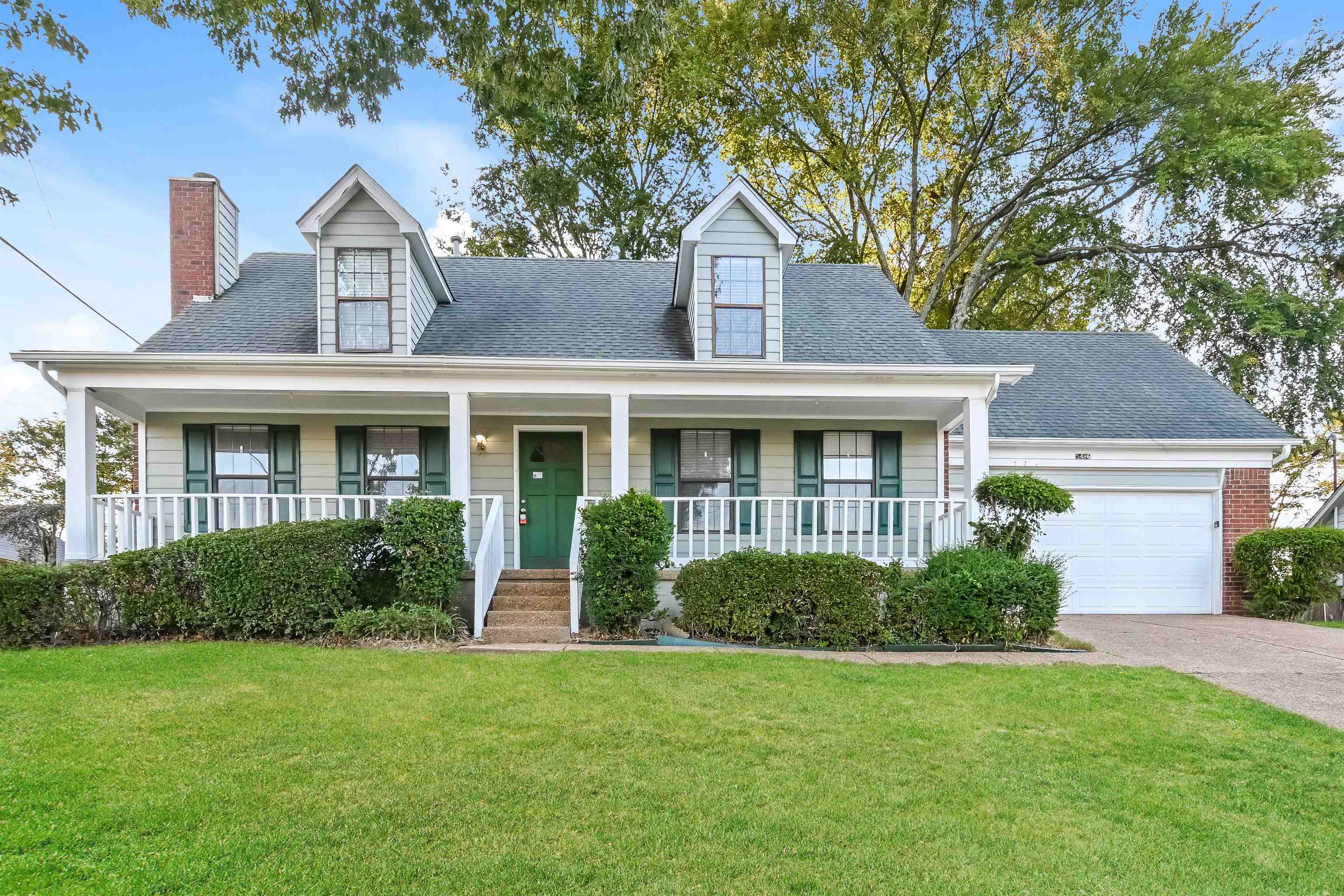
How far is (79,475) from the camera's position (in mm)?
8188

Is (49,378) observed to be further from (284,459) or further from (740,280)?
(740,280)

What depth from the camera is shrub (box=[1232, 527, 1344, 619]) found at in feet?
33.4

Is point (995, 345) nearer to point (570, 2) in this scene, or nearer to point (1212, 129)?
point (1212, 129)

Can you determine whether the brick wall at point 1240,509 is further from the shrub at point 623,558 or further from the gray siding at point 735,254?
the shrub at point 623,558

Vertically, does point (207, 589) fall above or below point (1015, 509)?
below

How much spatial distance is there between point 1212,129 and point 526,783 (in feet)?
63.6

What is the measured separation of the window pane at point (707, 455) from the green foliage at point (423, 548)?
3834mm

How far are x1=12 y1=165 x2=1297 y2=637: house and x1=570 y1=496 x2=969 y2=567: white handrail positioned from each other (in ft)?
0.19

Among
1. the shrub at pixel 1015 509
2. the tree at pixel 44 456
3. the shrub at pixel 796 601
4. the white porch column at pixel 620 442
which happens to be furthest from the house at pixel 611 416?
the tree at pixel 44 456

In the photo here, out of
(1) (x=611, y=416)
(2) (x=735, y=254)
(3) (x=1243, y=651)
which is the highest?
(2) (x=735, y=254)

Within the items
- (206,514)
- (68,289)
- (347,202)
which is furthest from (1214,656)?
(68,289)

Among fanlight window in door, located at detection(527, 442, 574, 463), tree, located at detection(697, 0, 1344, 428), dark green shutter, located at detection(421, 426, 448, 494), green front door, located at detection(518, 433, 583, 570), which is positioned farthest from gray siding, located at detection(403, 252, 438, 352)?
tree, located at detection(697, 0, 1344, 428)

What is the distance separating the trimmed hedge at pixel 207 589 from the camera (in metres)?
7.04

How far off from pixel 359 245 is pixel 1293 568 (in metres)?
13.4
